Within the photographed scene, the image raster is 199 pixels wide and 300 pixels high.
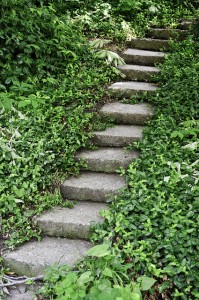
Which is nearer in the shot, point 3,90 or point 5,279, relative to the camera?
point 5,279

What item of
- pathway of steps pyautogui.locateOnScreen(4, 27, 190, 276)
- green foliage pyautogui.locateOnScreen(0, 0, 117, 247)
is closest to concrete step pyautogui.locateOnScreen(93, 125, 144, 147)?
pathway of steps pyautogui.locateOnScreen(4, 27, 190, 276)

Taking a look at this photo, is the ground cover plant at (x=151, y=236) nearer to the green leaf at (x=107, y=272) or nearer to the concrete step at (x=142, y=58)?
the green leaf at (x=107, y=272)

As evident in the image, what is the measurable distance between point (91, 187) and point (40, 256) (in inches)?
36.1

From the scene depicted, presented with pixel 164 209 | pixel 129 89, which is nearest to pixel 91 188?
pixel 164 209

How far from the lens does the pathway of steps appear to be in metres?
3.05

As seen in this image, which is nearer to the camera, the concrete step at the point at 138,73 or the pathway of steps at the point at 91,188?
the pathway of steps at the point at 91,188

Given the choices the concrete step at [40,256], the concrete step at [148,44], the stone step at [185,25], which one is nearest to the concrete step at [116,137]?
the concrete step at [40,256]

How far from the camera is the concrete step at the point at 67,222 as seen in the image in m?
3.25

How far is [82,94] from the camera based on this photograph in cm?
457

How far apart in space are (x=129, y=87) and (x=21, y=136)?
1994mm

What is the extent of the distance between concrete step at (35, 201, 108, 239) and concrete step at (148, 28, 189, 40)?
4.32m

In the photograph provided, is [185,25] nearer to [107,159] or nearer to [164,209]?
[107,159]

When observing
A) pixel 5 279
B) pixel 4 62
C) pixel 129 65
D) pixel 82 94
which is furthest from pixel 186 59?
pixel 5 279

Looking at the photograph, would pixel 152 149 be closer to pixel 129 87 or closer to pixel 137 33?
pixel 129 87
